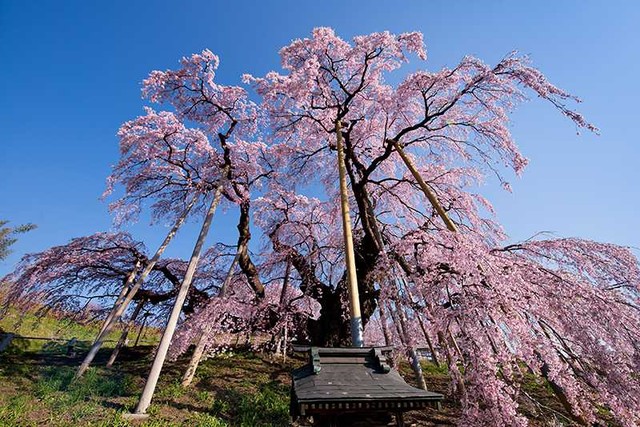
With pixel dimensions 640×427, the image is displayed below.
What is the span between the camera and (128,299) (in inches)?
384

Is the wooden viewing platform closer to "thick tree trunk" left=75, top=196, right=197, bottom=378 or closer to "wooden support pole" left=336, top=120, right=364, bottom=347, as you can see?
"wooden support pole" left=336, top=120, right=364, bottom=347

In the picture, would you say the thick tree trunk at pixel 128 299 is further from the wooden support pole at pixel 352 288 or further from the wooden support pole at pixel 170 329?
the wooden support pole at pixel 352 288

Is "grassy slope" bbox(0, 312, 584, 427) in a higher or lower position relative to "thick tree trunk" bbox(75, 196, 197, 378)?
lower

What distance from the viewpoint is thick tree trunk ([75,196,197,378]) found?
9.33m

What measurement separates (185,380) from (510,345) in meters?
8.79

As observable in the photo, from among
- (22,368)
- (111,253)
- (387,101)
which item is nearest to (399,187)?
(387,101)

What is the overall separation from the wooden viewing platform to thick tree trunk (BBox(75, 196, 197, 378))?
A: 7207 millimetres

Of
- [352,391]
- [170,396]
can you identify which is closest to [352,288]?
[352,391]

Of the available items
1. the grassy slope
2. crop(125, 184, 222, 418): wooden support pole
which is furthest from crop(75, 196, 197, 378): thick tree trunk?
crop(125, 184, 222, 418): wooden support pole

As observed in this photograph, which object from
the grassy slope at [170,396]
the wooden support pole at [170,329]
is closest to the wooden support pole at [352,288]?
the grassy slope at [170,396]

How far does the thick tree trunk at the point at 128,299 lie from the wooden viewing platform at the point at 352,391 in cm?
721

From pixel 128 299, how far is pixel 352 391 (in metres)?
8.41

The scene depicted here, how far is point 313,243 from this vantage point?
1317cm

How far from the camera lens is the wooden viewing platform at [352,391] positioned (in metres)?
4.09
